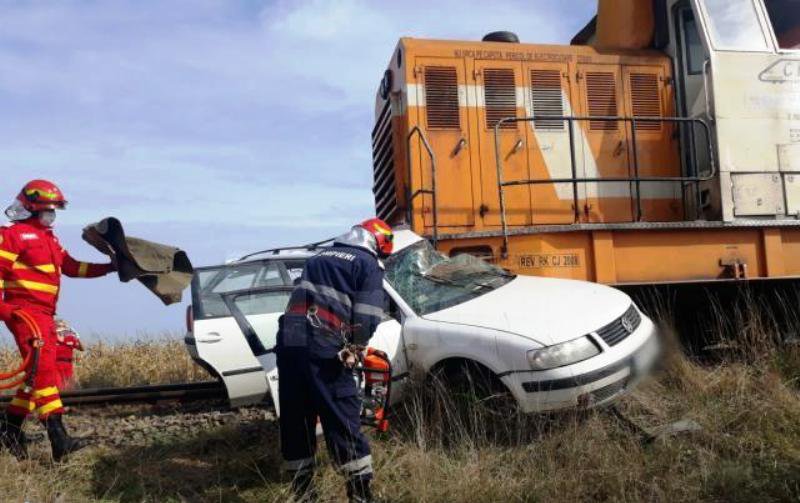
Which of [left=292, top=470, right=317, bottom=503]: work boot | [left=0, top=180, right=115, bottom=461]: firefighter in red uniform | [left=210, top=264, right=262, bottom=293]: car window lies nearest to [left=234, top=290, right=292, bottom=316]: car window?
[left=210, top=264, right=262, bottom=293]: car window

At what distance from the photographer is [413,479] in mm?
4180

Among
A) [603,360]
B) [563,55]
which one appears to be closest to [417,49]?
[563,55]

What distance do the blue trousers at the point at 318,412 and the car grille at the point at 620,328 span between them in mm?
1737

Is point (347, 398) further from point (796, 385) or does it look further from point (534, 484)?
point (796, 385)

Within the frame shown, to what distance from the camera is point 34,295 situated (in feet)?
16.0

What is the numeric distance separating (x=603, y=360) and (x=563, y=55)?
3.99 m

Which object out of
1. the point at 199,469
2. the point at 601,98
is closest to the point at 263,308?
the point at 199,469

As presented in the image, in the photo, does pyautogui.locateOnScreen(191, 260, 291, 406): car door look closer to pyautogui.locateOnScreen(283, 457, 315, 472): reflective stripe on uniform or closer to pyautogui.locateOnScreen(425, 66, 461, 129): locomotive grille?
pyautogui.locateOnScreen(283, 457, 315, 472): reflective stripe on uniform

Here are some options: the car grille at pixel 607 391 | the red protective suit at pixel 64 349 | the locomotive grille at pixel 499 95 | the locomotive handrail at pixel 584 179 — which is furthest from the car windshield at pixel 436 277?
the red protective suit at pixel 64 349

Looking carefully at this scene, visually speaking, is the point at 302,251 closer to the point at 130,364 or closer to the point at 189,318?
the point at 189,318

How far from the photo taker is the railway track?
22.3 ft

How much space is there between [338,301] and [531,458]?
1559 mm

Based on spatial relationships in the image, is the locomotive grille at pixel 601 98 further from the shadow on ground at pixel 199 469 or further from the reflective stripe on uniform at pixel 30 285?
the reflective stripe on uniform at pixel 30 285

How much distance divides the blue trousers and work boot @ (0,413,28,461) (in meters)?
2.15
